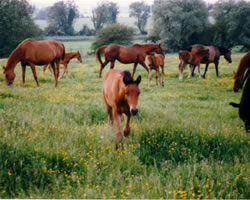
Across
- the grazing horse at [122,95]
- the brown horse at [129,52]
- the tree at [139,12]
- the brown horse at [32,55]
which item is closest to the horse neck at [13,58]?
the brown horse at [32,55]

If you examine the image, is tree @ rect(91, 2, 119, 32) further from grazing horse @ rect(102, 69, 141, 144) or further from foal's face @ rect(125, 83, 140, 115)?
foal's face @ rect(125, 83, 140, 115)

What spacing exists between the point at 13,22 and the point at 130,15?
16.7 ft

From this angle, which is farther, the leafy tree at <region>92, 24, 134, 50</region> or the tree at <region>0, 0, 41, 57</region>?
the leafy tree at <region>92, 24, 134, 50</region>

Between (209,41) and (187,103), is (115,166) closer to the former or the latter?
(187,103)

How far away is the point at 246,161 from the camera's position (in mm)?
4305

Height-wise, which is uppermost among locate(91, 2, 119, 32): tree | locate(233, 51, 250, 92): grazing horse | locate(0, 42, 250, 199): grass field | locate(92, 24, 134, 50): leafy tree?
locate(91, 2, 119, 32): tree

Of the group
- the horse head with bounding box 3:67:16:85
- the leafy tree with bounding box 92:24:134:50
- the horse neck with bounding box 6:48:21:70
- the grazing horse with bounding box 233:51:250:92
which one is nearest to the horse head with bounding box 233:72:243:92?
the grazing horse with bounding box 233:51:250:92

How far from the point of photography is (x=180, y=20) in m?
18.0

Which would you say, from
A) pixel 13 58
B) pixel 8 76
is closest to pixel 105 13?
pixel 13 58

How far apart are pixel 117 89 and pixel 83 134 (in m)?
1.19

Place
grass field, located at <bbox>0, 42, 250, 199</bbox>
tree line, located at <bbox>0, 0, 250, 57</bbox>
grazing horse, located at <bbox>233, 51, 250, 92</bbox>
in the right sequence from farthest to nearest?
grazing horse, located at <bbox>233, 51, 250, 92</bbox>
tree line, located at <bbox>0, 0, 250, 57</bbox>
grass field, located at <bbox>0, 42, 250, 199</bbox>

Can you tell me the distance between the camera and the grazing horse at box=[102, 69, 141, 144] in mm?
4719

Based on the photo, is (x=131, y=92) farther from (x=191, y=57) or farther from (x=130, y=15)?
(x=191, y=57)

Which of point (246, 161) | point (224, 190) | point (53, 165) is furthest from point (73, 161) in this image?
point (246, 161)
